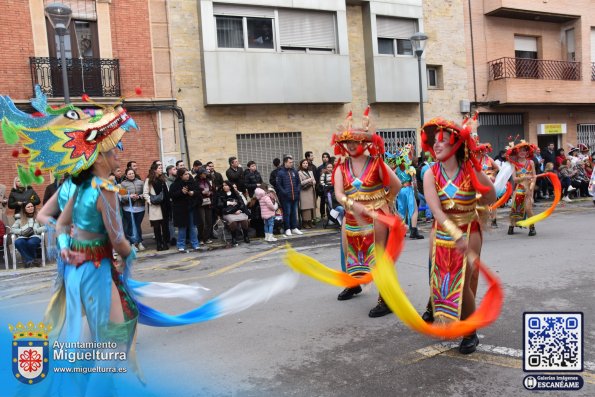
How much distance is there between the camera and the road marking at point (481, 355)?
3.70 meters

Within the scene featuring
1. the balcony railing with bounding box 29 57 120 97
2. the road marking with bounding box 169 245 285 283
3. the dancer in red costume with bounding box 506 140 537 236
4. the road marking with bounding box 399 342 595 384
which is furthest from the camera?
the balcony railing with bounding box 29 57 120 97

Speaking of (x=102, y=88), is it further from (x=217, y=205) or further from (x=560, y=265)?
(x=560, y=265)

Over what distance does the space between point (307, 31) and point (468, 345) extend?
1336cm

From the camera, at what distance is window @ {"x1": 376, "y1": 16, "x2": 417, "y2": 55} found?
16.8m

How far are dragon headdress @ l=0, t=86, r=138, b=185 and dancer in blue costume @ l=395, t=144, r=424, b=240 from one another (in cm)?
724

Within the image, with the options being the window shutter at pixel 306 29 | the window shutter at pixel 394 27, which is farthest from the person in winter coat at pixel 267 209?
the window shutter at pixel 394 27

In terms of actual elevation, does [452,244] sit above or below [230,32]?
below

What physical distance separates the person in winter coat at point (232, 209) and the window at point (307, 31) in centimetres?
666

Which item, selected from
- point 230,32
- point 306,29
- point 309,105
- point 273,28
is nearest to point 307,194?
point 309,105

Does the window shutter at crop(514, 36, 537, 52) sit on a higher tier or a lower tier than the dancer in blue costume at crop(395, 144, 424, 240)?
higher

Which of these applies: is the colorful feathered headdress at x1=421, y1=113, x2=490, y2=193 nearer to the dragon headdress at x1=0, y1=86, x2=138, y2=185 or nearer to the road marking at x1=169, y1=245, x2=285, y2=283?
the dragon headdress at x1=0, y1=86, x2=138, y2=185

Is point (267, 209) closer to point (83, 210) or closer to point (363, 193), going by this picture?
point (363, 193)

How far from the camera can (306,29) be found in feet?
51.1

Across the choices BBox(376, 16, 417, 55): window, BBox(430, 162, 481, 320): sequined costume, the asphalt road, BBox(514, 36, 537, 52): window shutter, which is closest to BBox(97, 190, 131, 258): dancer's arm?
the asphalt road
